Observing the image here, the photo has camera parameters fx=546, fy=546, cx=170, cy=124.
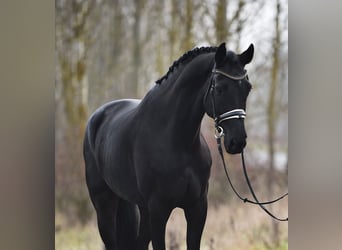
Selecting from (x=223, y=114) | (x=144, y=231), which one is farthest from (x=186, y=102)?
(x=144, y=231)

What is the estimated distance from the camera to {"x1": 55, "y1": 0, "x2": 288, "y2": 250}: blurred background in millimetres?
2092

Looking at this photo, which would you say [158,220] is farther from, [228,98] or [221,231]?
[228,98]

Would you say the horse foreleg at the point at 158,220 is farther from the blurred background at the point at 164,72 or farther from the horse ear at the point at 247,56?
the horse ear at the point at 247,56

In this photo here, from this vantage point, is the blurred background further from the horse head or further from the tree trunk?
the horse head

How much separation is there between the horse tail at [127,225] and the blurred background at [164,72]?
96mm

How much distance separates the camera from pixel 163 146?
76.3 inches

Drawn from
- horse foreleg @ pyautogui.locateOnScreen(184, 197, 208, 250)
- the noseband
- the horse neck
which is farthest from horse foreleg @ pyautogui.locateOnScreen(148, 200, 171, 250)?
the noseband

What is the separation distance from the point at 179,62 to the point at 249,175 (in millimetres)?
559

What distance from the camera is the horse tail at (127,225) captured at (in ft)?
6.89

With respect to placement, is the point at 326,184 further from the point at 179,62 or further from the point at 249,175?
the point at 179,62

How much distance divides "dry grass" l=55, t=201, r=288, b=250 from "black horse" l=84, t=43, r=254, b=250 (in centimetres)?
4

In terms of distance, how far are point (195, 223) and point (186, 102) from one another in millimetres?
485

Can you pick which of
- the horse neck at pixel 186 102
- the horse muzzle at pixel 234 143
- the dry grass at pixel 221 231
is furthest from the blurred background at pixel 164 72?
the horse muzzle at pixel 234 143

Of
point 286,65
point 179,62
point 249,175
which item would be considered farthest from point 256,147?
point 179,62
